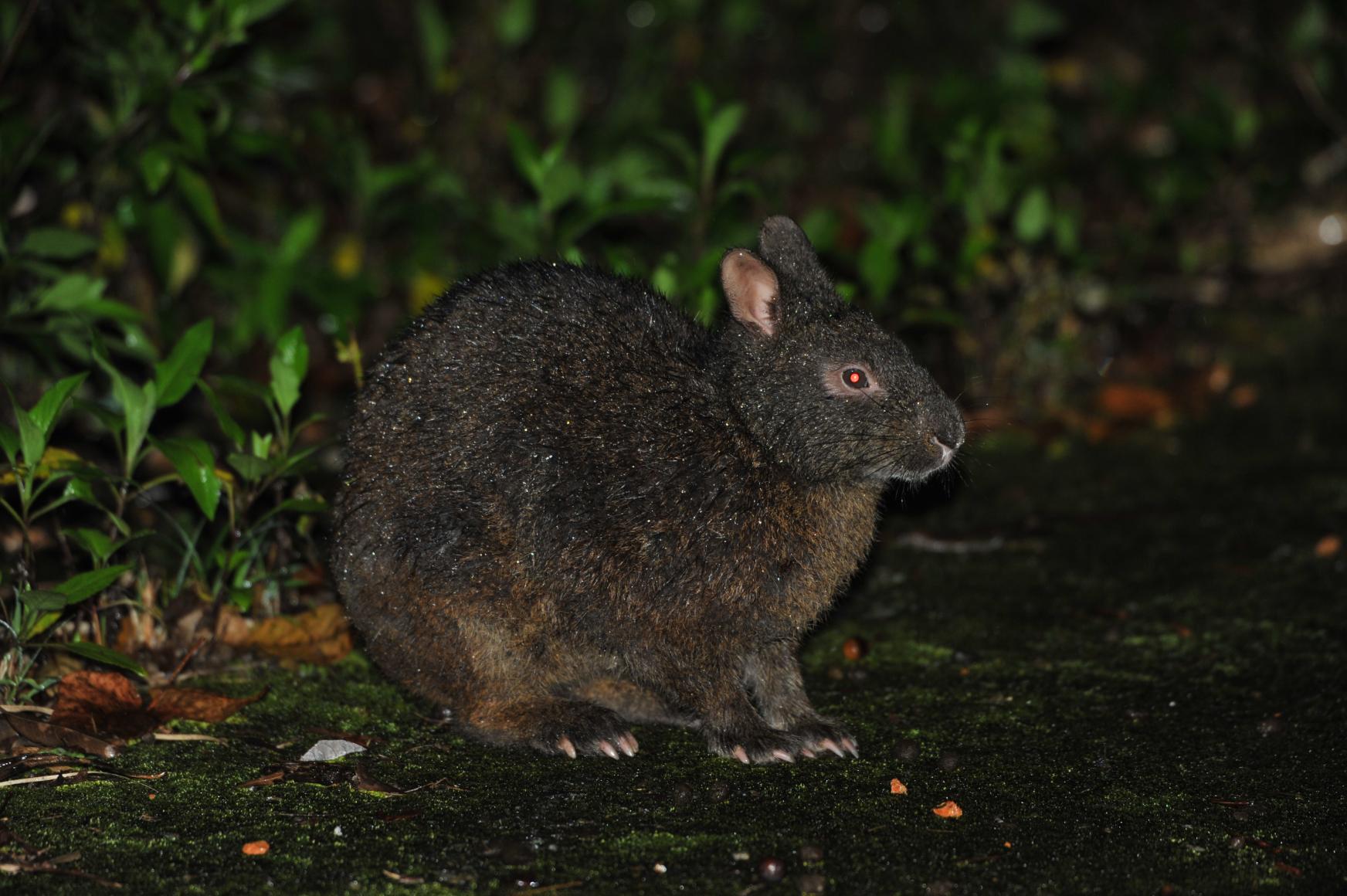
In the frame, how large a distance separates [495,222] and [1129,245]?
398 cm

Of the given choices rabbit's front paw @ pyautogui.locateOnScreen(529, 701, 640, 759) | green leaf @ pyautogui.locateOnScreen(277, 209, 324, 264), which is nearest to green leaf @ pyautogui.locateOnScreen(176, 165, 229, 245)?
green leaf @ pyautogui.locateOnScreen(277, 209, 324, 264)

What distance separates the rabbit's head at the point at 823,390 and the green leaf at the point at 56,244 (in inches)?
124

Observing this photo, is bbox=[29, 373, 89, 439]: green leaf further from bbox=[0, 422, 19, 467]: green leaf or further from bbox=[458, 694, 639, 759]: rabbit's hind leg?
bbox=[458, 694, 639, 759]: rabbit's hind leg

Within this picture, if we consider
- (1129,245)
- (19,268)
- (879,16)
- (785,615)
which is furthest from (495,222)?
(879,16)

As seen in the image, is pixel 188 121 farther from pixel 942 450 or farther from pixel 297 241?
pixel 942 450

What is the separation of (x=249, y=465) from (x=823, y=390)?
2.09 m

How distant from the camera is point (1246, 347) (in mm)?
8961

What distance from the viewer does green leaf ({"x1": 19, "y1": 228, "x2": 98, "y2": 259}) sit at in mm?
6105

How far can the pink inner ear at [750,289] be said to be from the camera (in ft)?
15.1

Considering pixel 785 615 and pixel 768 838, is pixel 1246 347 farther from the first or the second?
pixel 768 838

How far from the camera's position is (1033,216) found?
7.94 meters

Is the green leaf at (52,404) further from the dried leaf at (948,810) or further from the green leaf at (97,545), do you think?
the dried leaf at (948,810)

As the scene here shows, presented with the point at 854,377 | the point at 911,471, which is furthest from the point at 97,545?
the point at 911,471

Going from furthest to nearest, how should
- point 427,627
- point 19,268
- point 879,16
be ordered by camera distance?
1. point 879,16
2. point 19,268
3. point 427,627
